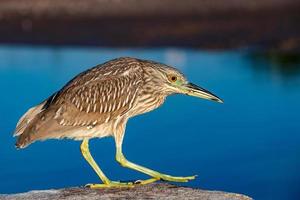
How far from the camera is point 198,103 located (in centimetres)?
1814

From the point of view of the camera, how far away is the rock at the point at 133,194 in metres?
8.90

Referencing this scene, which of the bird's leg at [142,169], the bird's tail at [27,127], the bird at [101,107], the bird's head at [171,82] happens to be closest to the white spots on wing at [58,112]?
the bird at [101,107]

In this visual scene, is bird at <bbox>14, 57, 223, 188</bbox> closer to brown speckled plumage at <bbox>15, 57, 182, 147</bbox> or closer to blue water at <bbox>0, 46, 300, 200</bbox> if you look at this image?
brown speckled plumage at <bbox>15, 57, 182, 147</bbox>

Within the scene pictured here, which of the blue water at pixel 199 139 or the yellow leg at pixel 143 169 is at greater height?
the blue water at pixel 199 139

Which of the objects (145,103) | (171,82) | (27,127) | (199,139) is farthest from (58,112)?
(199,139)

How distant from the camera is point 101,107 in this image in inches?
371

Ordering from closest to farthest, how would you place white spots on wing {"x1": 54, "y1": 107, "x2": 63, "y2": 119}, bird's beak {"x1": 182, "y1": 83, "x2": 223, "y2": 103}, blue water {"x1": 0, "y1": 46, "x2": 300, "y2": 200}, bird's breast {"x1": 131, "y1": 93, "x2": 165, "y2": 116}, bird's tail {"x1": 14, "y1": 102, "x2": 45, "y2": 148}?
bird's tail {"x1": 14, "y1": 102, "x2": 45, "y2": 148}
white spots on wing {"x1": 54, "y1": 107, "x2": 63, "y2": 119}
bird's breast {"x1": 131, "y1": 93, "x2": 165, "y2": 116}
bird's beak {"x1": 182, "y1": 83, "x2": 223, "y2": 103}
blue water {"x1": 0, "y1": 46, "x2": 300, "y2": 200}

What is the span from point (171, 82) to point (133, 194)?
127 centimetres

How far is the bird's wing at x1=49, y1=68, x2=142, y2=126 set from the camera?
367 inches

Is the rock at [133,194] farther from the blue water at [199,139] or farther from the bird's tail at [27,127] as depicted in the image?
the blue water at [199,139]

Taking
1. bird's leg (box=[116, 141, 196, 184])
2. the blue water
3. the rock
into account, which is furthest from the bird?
the blue water

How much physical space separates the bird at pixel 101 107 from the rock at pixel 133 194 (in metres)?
0.16

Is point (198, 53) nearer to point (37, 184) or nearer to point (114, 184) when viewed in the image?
point (37, 184)

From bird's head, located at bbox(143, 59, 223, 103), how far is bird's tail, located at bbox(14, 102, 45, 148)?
1.15 meters
